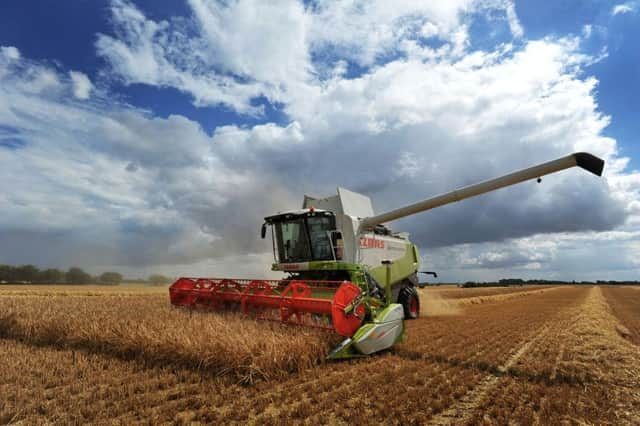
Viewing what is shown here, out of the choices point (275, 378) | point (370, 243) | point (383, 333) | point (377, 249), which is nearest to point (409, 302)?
point (377, 249)

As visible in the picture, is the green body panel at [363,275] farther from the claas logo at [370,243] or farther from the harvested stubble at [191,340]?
the claas logo at [370,243]

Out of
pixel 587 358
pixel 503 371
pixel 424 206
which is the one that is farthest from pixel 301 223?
pixel 587 358

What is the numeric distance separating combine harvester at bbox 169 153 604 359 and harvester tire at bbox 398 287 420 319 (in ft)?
0.09

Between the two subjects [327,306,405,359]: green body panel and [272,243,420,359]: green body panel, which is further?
[272,243,420,359]: green body panel

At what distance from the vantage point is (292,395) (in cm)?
353

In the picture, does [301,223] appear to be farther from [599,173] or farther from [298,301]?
[599,173]

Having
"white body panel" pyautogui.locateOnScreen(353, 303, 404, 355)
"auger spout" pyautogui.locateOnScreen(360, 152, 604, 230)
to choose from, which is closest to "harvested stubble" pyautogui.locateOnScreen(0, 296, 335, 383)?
"white body panel" pyautogui.locateOnScreen(353, 303, 404, 355)

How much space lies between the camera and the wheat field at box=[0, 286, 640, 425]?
10.3 feet

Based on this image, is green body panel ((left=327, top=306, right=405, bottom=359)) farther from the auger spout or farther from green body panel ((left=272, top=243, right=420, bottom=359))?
the auger spout

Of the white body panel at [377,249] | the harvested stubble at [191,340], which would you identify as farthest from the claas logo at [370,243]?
the harvested stubble at [191,340]

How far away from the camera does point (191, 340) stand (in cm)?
446

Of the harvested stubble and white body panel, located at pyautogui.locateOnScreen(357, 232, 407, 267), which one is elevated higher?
white body panel, located at pyautogui.locateOnScreen(357, 232, 407, 267)

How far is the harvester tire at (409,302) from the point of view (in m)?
10.3

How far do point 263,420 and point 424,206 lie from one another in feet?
22.2
